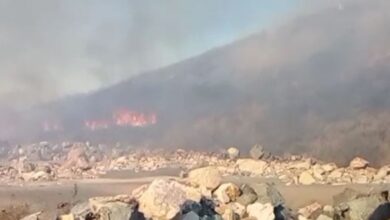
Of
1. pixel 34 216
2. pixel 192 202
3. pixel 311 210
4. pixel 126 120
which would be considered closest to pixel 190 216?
pixel 192 202

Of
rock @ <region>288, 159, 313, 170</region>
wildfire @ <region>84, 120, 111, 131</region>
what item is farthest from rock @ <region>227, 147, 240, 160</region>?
wildfire @ <region>84, 120, 111, 131</region>

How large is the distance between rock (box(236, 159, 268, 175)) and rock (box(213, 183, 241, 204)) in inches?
8.0

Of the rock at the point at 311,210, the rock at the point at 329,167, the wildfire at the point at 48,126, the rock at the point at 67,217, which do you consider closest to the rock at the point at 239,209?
the rock at the point at 311,210

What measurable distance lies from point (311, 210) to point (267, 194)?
0.40 meters

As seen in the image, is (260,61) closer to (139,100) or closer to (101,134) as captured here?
(139,100)

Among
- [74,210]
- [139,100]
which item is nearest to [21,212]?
[74,210]

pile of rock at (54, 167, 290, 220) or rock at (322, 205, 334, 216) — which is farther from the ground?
pile of rock at (54, 167, 290, 220)

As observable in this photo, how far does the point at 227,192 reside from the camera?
14.0 feet

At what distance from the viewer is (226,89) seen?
174 inches

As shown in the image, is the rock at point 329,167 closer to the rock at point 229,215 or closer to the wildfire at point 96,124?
the rock at point 229,215

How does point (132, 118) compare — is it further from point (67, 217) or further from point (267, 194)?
point (267, 194)

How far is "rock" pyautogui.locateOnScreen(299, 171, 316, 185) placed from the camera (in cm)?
461

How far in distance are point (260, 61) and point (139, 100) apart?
84 cm

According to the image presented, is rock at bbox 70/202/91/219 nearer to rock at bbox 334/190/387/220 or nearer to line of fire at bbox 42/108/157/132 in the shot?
line of fire at bbox 42/108/157/132
